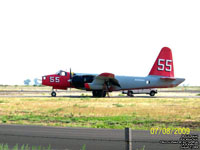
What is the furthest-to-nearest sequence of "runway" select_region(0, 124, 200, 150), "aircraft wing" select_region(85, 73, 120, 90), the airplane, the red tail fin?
the red tail fin < the airplane < "aircraft wing" select_region(85, 73, 120, 90) < "runway" select_region(0, 124, 200, 150)

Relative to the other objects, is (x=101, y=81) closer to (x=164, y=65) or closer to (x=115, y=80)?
(x=115, y=80)

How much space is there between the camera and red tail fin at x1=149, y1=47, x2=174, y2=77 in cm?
5712

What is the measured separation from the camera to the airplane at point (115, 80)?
53.8 meters

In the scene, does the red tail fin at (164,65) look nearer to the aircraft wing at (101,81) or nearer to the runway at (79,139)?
the aircraft wing at (101,81)

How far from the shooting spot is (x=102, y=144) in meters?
15.2

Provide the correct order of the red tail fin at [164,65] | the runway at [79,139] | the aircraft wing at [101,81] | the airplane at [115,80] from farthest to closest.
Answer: the red tail fin at [164,65] < the airplane at [115,80] < the aircraft wing at [101,81] < the runway at [79,139]

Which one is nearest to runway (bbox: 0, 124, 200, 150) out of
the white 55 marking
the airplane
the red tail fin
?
the airplane

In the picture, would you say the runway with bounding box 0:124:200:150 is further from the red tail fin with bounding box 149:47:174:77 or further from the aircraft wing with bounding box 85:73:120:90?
the red tail fin with bounding box 149:47:174:77

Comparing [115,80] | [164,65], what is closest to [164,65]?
[164,65]

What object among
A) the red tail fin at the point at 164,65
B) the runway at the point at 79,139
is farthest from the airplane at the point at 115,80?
the runway at the point at 79,139

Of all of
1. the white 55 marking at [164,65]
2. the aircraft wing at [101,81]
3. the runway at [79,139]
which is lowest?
the runway at [79,139]

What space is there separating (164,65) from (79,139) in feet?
140

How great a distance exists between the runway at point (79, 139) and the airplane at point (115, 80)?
111 ft

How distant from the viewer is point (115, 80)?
54.5m
